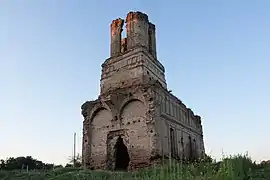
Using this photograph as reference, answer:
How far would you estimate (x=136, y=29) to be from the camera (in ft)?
79.7

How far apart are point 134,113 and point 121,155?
3.20 metres

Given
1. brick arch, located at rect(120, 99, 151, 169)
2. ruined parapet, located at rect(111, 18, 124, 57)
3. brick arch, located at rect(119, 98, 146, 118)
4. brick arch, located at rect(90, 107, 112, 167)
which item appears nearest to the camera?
brick arch, located at rect(120, 99, 151, 169)

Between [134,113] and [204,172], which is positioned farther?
[134,113]

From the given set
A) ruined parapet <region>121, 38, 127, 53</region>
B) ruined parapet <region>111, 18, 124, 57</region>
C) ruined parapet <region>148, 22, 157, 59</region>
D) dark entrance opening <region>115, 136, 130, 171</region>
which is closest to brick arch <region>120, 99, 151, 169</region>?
dark entrance opening <region>115, 136, 130, 171</region>

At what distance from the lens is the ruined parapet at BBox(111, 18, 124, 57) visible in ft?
Answer: 82.8

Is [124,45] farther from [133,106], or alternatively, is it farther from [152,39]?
[133,106]

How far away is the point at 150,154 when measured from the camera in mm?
19188

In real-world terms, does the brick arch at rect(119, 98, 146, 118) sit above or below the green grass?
above

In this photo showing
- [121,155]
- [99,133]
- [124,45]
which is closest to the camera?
[121,155]

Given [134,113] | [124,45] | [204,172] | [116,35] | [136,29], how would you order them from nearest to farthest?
[204,172] < [134,113] < [136,29] < [124,45] < [116,35]

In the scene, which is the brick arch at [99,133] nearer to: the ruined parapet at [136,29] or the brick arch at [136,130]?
the brick arch at [136,130]

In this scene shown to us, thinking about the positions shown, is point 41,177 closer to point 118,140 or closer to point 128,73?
point 118,140

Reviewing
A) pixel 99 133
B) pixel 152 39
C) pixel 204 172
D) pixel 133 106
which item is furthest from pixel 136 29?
pixel 204 172

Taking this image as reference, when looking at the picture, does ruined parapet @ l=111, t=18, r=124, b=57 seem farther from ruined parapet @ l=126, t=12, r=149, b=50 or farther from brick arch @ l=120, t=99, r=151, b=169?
brick arch @ l=120, t=99, r=151, b=169
